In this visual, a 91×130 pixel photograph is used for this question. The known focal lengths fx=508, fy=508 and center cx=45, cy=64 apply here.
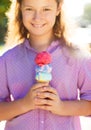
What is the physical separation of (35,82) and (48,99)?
0.61ft

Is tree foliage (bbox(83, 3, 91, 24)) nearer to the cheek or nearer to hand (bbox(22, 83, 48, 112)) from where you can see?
the cheek

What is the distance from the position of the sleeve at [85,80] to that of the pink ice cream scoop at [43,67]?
287 mm

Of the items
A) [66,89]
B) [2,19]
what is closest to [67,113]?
[66,89]

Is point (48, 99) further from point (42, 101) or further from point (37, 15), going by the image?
point (37, 15)

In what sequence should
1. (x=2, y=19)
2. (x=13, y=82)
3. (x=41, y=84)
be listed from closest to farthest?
1. (x=41, y=84)
2. (x=13, y=82)
3. (x=2, y=19)

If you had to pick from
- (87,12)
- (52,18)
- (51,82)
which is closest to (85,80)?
(51,82)

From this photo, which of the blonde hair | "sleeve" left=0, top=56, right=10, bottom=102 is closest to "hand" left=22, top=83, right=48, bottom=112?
"sleeve" left=0, top=56, right=10, bottom=102

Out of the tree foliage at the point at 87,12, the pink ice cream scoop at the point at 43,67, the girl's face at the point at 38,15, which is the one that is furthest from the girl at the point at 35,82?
the tree foliage at the point at 87,12

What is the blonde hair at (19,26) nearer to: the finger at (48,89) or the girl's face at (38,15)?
the girl's face at (38,15)

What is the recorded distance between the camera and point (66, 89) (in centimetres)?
350

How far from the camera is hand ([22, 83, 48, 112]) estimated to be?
3.32m

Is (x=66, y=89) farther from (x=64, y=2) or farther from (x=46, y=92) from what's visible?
(x=64, y=2)

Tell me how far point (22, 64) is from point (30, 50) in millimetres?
121

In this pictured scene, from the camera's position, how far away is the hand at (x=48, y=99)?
333 centimetres
